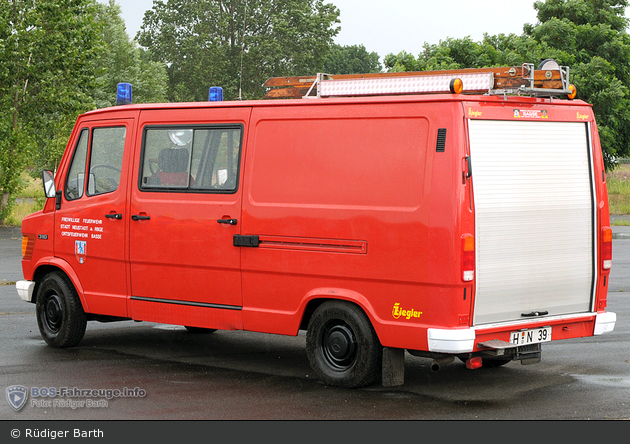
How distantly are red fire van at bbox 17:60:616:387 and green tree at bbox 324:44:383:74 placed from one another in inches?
4034

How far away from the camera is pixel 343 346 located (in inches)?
289

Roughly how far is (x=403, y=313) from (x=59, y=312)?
4.38 metres

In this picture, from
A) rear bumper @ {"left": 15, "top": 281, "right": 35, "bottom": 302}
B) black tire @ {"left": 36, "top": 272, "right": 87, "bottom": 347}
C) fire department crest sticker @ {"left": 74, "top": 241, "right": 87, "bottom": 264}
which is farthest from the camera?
rear bumper @ {"left": 15, "top": 281, "right": 35, "bottom": 302}

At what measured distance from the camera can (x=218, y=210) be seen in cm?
801

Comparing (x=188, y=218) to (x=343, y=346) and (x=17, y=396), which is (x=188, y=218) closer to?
(x=343, y=346)

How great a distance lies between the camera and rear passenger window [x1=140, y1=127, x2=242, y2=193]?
8055mm

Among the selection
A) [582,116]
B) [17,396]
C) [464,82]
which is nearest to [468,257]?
[464,82]

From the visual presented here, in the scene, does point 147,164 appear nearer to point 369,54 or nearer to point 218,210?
point 218,210

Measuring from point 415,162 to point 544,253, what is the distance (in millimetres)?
1428

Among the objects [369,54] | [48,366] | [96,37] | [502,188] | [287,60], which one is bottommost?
[48,366]

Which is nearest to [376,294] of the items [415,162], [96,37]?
[415,162]

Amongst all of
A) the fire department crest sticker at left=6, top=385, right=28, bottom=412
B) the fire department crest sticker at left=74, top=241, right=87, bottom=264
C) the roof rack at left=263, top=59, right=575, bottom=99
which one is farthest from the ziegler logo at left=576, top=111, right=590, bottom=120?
the fire department crest sticker at left=6, top=385, right=28, bottom=412

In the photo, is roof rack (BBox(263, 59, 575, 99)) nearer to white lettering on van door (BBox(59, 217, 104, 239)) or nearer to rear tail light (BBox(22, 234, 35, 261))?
white lettering on van door (BBox(59, 217, 104, 239))

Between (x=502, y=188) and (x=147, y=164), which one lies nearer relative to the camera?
(x=502, y=188)
